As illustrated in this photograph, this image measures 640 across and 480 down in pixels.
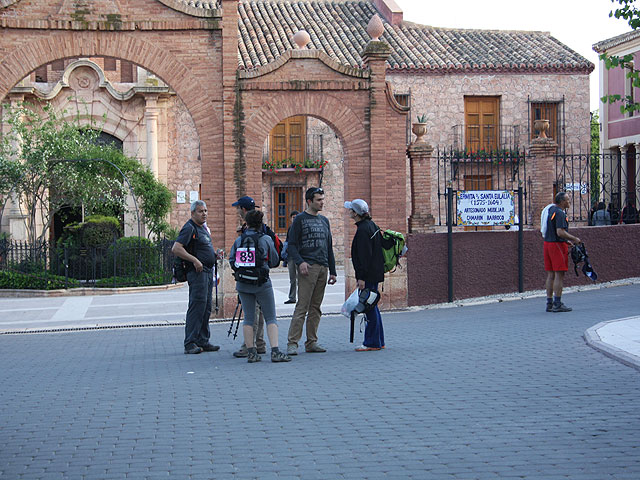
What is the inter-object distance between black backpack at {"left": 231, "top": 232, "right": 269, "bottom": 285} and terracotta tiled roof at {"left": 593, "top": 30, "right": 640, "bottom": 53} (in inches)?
1137

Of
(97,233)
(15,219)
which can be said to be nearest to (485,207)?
(97,233)

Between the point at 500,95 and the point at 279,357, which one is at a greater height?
the point at 500,95

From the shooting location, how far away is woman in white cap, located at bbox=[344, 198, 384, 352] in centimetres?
1024

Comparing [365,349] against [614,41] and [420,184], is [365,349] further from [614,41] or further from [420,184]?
[614,41]

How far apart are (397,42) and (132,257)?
15.6 metres

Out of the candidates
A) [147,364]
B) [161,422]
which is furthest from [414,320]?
[161,422]

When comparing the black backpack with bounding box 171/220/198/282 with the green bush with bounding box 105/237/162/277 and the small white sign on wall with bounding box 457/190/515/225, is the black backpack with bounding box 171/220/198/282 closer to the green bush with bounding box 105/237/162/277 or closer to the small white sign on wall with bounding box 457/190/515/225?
the small white sign on wall with bounding box 457/190/515/225

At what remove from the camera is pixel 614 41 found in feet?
117

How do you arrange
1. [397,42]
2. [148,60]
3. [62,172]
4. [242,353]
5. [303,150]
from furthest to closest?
1. [397,42]
2. [303,150]
3. [62,172]
4. [148,60]
5. [242,353]

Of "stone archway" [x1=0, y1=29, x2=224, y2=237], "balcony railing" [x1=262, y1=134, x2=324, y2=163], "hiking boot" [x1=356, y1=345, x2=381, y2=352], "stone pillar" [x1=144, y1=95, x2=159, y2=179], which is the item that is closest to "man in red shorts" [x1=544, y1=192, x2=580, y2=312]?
"hiking boot" [x1=356, y1=345, x2=381, y2=352]

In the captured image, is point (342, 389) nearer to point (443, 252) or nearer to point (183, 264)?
point (183, 264)

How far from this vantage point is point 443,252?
16.2 metres

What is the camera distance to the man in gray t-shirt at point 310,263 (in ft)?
33.5

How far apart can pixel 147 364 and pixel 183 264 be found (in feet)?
5.01
